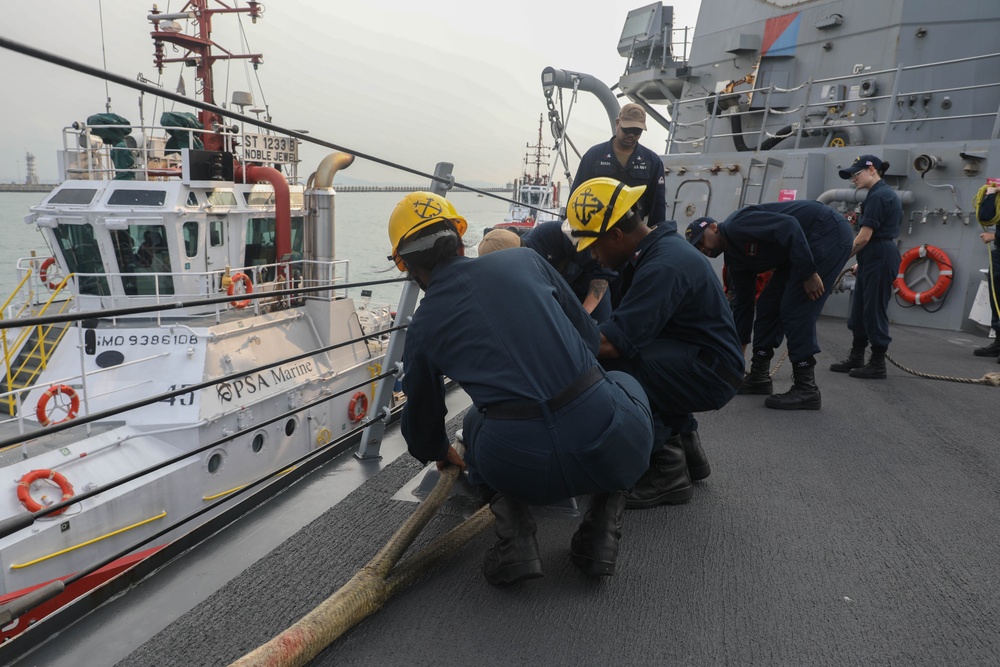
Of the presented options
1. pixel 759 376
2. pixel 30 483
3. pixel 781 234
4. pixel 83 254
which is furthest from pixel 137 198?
pixel 781 234

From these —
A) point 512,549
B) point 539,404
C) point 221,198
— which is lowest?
point 512,549

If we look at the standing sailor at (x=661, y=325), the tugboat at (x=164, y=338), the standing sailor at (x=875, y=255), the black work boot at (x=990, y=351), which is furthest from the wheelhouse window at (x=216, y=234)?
the black work boot at (x=990, y=351)

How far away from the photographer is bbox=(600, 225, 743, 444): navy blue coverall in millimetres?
2521

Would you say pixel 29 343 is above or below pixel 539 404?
below

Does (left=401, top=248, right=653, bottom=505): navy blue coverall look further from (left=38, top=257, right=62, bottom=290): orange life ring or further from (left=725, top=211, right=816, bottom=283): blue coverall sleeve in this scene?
(left=38, top=257, right=62, bottom=290): orange life ring

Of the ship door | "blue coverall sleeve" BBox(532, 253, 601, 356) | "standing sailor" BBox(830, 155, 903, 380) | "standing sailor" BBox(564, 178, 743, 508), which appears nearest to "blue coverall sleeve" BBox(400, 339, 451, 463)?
"blue coverall sleeve" BBox(532, 253, 601, 356)

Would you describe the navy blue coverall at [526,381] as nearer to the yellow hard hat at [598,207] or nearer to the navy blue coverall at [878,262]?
the yellow hard hat at [598,207]

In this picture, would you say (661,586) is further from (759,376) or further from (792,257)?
(759,376)

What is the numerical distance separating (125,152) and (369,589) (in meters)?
12.8

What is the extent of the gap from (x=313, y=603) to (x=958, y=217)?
8553 millimetres

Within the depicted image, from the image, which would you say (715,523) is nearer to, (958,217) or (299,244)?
(958,217)

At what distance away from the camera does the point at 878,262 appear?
5141mm

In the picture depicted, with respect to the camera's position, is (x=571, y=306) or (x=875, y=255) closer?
(x=571, y=306)

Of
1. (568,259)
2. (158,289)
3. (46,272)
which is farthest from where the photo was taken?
(46,272)
